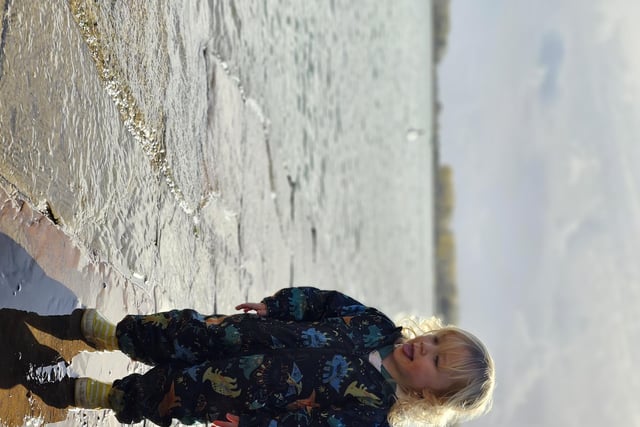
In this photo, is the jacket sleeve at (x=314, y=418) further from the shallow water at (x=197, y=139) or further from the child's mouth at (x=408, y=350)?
the shallow water at (x=197, y=139)

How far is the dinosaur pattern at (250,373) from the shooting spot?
145 cm

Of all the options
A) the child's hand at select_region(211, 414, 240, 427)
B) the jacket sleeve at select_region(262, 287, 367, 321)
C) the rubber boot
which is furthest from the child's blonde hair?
the rubber boot

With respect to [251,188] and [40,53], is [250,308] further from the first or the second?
[251,188]

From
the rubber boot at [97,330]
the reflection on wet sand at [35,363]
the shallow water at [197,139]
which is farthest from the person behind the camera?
the rubber boot at [97,330]

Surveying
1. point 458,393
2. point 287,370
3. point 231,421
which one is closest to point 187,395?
point 231,421

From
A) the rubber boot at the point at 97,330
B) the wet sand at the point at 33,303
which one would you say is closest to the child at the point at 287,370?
the rubber boot at the point at 97,330

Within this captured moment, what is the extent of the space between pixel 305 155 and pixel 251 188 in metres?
0.75

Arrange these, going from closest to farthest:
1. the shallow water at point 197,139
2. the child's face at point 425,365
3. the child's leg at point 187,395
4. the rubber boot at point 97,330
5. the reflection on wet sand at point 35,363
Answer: the reflection on wet sand at point 35,363, the shallow water at point 197,139, the rubber boot at point 97,330, the child's leg at point 187,395, the child's face at point 425,365

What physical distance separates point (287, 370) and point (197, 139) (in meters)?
0.81

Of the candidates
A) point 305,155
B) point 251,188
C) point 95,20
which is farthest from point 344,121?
point 95,20

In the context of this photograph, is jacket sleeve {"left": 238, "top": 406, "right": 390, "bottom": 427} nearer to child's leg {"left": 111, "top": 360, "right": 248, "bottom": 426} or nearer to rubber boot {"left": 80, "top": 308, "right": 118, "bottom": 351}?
child's leg {"left": 111, "top": 360, "right": 248, "bottom": 426}

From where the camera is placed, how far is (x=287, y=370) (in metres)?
1.48

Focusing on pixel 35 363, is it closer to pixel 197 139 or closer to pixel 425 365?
pixel 425 365

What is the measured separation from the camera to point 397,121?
20.5ft
